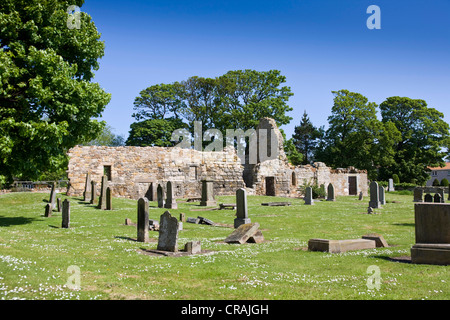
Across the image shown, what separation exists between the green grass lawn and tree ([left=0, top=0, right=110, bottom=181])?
9.78 feet

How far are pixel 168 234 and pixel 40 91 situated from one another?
7798mm

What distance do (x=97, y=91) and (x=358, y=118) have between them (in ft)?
148

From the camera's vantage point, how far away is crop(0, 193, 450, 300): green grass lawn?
6516 millimetres

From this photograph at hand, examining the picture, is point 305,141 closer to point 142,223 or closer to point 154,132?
point 154,132

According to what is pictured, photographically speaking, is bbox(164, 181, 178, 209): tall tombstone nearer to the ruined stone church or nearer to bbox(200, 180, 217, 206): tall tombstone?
bbox(200, 180, 217, 206): tall tombstone

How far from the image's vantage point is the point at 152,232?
15.2m

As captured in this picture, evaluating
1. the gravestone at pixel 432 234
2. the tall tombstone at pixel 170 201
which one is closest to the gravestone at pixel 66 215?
the tall tombstone at pixel 170 201

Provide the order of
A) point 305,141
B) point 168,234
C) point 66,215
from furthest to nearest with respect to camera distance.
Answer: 1. point 305,141
2. point 66,215
3. point 168,234

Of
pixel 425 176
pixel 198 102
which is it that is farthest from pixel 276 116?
pixel 425 176

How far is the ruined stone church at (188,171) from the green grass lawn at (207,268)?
611 inches

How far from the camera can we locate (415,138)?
187 feet

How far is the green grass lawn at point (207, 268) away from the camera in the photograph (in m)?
6.52

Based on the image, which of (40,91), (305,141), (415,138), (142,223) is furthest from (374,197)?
(305,141)
